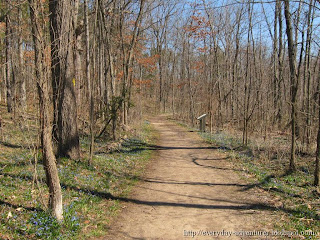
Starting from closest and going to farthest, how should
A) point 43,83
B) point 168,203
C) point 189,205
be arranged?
point 43,83
point 189,205
point 168,203

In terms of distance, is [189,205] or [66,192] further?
[189,205]

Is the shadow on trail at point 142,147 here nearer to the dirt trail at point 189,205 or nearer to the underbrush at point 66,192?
the underbrush at point 66,192

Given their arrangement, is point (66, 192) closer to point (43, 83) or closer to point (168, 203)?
point (168, 203)

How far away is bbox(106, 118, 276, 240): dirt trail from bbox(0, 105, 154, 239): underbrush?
47cm

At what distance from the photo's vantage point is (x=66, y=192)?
603 cm

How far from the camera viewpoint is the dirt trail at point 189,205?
5004 millimetres

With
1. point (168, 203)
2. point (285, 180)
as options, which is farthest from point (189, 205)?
point (285, 180)

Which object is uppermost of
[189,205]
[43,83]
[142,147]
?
→ [43,83]

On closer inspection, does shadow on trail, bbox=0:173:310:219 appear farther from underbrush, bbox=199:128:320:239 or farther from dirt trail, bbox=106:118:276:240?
underbrush, bbox=199:128:320:239

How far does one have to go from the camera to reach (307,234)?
4762 millimetres

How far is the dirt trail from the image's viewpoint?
5004mm

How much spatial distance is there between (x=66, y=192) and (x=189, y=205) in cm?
298

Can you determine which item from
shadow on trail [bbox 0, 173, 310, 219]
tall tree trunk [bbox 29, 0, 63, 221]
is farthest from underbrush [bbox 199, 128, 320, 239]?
tall tree trunk [bbox 29, 0, 63, 221]

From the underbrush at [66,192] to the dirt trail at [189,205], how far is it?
0.47 meters
